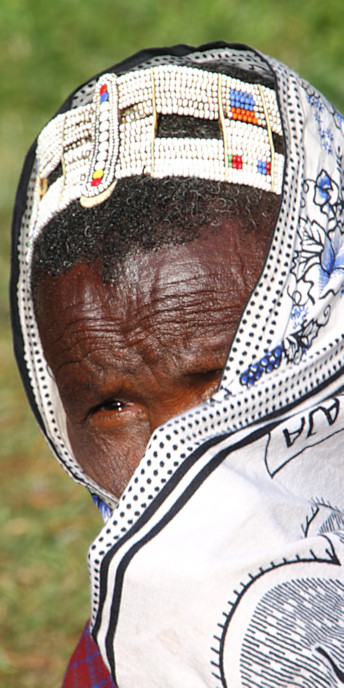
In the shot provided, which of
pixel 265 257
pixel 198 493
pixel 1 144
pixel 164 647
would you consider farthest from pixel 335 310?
pixel 1 144

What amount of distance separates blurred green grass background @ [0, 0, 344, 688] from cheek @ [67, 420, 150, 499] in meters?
1.72

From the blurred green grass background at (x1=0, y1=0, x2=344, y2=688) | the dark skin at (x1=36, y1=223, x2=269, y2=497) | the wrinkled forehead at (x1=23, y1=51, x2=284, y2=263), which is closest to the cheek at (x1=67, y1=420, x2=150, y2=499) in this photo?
the dark skin at (x1=36, y1=223, x2=269, y2=497)

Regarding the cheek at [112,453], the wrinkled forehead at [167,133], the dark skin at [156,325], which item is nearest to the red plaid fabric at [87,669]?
the cheek at [112,453]


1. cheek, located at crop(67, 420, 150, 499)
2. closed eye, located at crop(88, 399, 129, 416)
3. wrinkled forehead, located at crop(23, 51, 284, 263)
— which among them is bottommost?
cheek, located at crop(67, 420, 150, 499)

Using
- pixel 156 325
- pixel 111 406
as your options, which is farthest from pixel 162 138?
A: pixel 111 406

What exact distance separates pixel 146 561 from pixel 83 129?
0.93 metres

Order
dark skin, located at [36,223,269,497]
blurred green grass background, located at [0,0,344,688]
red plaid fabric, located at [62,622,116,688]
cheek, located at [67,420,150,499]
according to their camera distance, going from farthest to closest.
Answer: blurred green grass background, located at [0,0,344,688] < red plaid fabric, located at [62,622,116,688] < cheek, located at [67,420,150,499] < dark skin, located at [36,223,269,497]

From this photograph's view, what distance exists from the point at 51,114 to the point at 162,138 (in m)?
5.37

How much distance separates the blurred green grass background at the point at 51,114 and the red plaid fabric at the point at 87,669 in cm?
114

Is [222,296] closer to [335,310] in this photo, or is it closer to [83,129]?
[335,310]

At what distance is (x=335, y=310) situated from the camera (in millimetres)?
1533

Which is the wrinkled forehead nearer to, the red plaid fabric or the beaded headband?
the beaded headband

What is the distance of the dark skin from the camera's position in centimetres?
157

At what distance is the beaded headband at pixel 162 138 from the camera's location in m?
1.65
